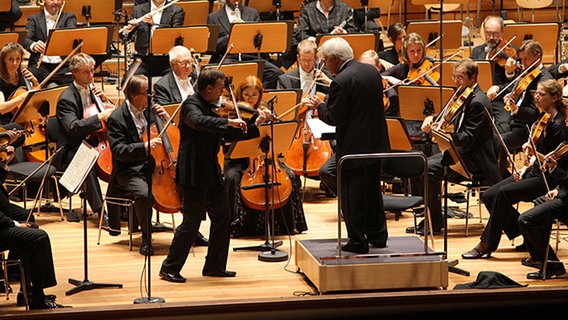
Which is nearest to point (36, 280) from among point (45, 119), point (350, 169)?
point (350, 169)

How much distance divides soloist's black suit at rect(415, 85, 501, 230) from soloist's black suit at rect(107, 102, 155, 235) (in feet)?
6.64

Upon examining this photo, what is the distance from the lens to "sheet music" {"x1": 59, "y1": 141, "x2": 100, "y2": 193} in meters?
5.04

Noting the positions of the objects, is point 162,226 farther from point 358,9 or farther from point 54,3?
point 358,9

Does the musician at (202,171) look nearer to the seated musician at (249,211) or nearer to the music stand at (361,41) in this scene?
the seated musician at (249,211)

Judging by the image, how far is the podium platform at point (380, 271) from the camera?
5.16 meters

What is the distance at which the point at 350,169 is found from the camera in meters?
5.20

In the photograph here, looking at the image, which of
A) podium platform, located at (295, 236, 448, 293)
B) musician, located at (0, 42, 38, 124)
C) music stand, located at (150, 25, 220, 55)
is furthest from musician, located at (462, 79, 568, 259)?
musician, located at (0, 42, 38, 124)

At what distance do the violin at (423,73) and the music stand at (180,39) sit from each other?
1.84 meters

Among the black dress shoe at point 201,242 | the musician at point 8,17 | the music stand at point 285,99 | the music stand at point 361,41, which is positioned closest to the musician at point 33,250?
the black dress shoe at point 201,242

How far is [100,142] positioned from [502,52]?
3561 mm

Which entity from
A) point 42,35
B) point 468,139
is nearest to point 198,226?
point 468,139

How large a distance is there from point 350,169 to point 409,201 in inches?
36.3

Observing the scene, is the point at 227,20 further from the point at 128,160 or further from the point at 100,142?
the point at 128,160

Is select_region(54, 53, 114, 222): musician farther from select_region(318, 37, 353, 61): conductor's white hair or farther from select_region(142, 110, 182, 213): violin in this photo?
select_region(318, 37, 353, 61): conductor's white hair
